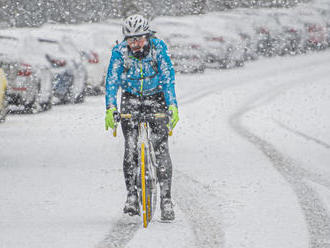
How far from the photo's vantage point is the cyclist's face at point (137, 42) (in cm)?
693

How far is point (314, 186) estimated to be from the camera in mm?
9086

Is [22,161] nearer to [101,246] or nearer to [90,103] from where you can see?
[101,246]

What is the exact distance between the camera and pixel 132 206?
713cm

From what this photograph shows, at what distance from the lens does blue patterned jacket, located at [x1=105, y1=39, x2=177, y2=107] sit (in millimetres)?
7016

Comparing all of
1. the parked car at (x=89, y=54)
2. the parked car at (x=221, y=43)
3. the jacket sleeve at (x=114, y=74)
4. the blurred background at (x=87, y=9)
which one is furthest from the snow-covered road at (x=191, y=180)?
the blurred background at (x=87, y=9)

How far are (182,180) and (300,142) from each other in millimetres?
4310

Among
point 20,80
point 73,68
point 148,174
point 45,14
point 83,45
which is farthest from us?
point 45,14

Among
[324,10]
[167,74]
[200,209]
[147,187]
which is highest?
[167,74]

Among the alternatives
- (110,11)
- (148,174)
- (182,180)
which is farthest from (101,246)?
(110,11)

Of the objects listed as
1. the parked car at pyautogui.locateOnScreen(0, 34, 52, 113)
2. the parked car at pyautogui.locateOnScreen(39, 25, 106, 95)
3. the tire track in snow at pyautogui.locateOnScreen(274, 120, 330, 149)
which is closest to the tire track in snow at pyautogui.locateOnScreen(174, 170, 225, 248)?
the tire track in snow at pyautogui.locateOnScreen(274, 120, 330, 149)

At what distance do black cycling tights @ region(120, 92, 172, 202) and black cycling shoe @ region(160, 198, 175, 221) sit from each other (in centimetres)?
5

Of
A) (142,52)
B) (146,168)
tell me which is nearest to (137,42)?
(142,52)

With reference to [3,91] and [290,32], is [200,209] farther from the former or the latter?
[290,32]

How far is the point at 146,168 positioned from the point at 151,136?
307mm
